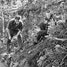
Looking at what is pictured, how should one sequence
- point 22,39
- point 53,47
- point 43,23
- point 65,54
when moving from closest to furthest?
point 65,54
point 53,47
point 43,23
point 22,39

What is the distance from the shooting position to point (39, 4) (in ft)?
29.8

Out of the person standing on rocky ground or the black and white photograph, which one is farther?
the person standing on rocky ground

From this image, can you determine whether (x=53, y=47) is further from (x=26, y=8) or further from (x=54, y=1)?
(x=26, y=8)

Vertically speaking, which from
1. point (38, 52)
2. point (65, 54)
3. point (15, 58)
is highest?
point (65, 54)

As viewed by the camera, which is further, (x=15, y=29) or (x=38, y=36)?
(x=15, y=29)

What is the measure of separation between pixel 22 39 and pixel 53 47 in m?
2.87

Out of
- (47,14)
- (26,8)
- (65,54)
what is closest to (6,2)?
(26,8)

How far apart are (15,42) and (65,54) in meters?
4.05

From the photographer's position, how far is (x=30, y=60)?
6.12 m

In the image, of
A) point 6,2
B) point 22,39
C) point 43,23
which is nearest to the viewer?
point 43,23

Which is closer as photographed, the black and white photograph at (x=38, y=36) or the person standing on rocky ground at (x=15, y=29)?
the black and white photograph at (x=38, y=36)

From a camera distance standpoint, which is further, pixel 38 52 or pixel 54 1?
pixel 54 1

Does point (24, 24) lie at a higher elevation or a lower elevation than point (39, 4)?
lower

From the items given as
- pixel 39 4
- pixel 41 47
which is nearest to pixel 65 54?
pixel 41 47
